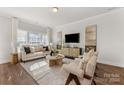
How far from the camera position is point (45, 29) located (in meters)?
3.63

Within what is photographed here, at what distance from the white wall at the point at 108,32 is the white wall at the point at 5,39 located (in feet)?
6.80

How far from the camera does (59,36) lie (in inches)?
152

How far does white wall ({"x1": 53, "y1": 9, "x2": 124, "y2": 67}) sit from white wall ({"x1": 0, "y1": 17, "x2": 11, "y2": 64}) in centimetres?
207

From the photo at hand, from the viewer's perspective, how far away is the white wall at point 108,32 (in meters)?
3.06

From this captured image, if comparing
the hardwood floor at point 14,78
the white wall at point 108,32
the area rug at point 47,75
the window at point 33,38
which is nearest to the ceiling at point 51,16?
the white wall at point 108,32

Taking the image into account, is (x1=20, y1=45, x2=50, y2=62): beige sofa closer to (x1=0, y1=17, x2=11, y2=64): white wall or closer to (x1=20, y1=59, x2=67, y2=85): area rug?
(x1=20, y1=59, x2=67, y2=85): area rug

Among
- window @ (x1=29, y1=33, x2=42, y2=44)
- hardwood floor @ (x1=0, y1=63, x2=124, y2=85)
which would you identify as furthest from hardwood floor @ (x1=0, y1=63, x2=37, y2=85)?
window @ (x1=29, y1=33, x2=42, y2=44)

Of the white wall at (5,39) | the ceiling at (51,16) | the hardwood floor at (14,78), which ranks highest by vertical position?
the ceiling at (51,16)

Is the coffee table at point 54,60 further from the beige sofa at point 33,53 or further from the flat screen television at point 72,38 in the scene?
the flat screen television at point 72,38

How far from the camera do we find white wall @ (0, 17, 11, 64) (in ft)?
11.1

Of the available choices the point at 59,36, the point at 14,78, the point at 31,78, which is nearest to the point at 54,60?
the point at 59,36

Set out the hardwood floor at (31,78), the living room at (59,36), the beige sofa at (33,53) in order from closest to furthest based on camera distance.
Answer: the hardwood floor at (31,78), the living room at (59,36), the beige sofa at (33,53)

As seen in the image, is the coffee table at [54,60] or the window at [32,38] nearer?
the window at [32,38]
